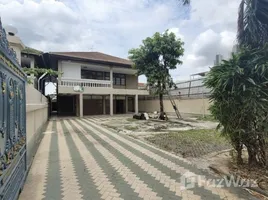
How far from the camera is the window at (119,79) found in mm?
23500

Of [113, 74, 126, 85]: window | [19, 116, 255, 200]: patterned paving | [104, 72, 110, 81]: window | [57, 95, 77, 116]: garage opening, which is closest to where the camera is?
[19, 116, 255, 200]: patterned paving

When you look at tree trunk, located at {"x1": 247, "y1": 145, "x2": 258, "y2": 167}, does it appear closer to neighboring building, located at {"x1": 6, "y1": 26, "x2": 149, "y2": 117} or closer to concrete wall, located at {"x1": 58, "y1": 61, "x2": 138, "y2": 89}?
neighboring building, located at {"x1": 6, "y1": 26, "x2": 149, "y2": 117}

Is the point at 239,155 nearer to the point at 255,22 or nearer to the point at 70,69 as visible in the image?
the point at 255,22

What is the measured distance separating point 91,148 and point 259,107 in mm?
4686

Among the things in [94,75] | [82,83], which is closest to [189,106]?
[82,83]

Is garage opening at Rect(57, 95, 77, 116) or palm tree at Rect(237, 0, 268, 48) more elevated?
palm tree at Rect(237, 0, 268, 48)

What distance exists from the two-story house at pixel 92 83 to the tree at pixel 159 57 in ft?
17.9

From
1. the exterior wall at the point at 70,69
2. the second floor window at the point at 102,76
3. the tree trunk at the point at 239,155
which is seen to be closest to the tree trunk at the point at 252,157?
the tree trunk at the point at 239,155

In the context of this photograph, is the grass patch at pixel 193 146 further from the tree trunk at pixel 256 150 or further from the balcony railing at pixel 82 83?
the balcony railing at pixel 82 83

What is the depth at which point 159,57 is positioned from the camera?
14.7m

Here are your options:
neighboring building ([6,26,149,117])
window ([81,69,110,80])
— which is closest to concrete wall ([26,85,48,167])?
neighboring building ([6,26,149,117])

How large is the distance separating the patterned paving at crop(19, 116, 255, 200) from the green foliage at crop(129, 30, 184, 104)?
375 inches

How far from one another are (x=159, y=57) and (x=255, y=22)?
1078cm

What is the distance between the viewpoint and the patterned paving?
3.07 meters
